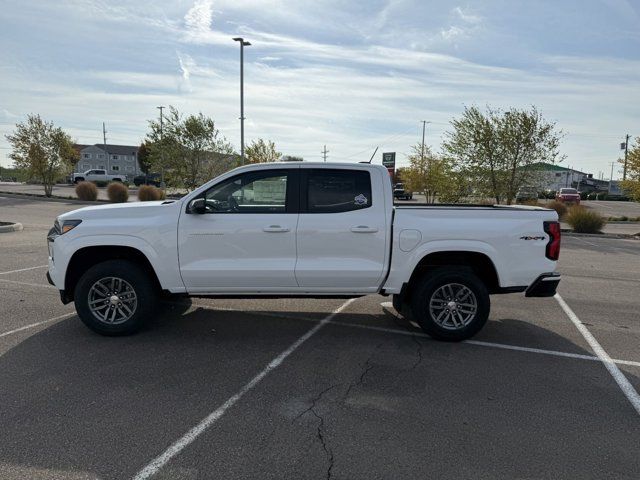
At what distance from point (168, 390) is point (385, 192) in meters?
2.93

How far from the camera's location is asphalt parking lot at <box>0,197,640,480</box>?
10.1ft

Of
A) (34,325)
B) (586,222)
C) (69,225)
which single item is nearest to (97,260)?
(69,225)

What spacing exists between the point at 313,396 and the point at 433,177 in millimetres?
21479

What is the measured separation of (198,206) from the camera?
5.04m

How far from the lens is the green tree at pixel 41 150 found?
29.9m

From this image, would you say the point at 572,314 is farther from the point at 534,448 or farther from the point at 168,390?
the point at 168,390

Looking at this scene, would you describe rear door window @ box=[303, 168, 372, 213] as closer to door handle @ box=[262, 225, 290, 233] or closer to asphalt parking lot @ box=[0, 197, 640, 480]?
door handle @ box=[262, 225, 290, 233]

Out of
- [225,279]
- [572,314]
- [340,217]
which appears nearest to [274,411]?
[225,279]

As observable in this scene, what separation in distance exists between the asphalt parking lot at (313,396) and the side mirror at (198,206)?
56.8 inches

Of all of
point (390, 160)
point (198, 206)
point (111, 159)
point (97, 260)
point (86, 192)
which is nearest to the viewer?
point (198, 206)

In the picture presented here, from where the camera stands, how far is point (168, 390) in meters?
4.04

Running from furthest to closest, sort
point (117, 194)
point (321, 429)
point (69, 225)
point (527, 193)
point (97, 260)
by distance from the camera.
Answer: point (117, 194), point (527, 193), point (97, 260), point (69, 225), point (321, 429)

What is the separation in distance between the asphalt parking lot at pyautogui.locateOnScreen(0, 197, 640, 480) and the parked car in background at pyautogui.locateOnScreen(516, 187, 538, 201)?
52.6ft

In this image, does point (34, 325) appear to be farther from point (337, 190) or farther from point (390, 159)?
point (390, 159)
